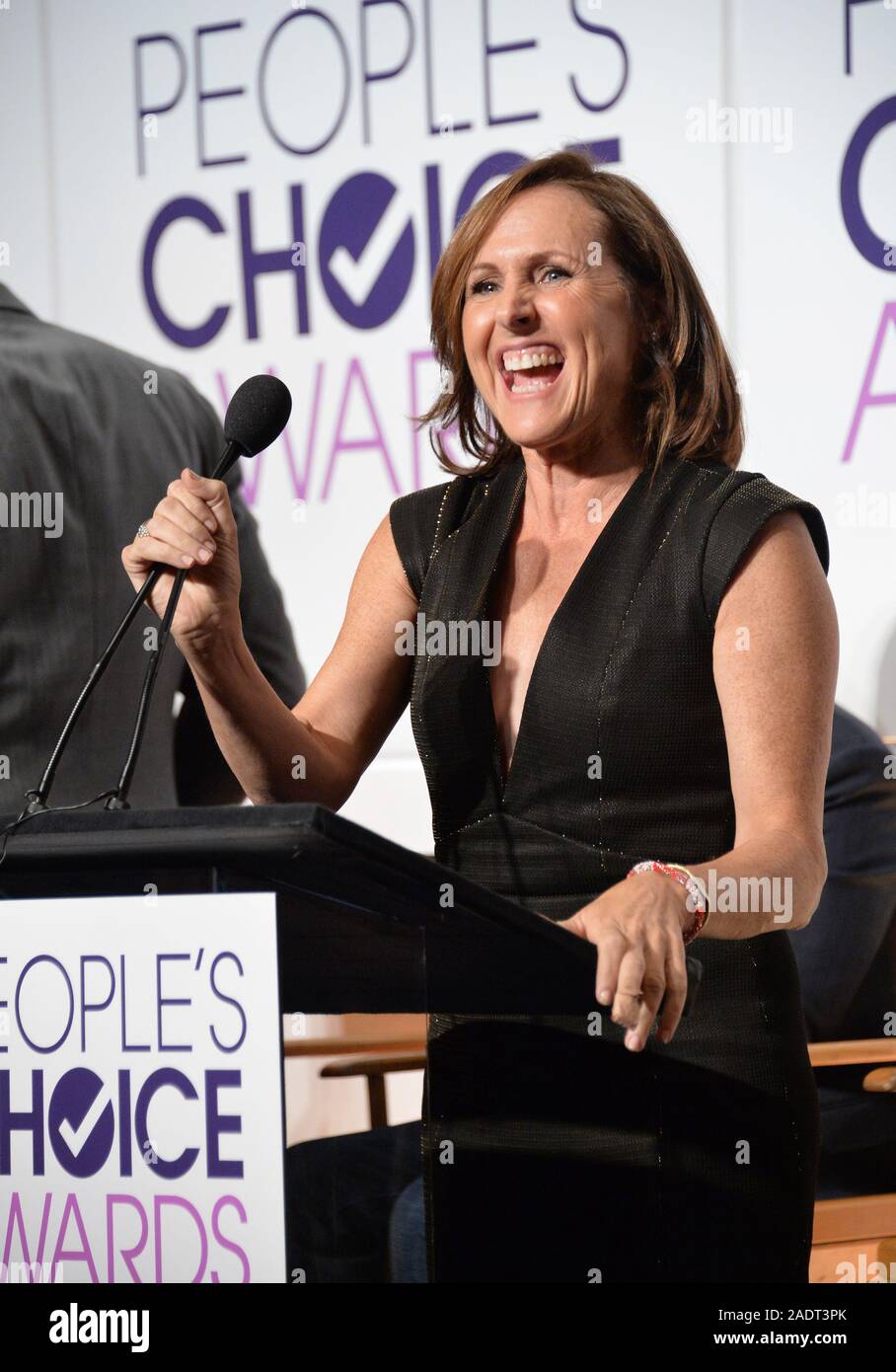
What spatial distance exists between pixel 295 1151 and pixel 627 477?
86 centimetres

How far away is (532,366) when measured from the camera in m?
1.49

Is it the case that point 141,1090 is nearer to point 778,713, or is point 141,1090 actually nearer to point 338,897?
point 338,897

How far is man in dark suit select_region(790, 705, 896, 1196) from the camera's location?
272cm

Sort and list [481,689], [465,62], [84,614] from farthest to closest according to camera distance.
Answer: [465,62], [84,614], [481,689]

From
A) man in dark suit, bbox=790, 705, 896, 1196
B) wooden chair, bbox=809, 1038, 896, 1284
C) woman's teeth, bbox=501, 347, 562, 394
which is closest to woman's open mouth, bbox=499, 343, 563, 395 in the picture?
woman's teeth, bbox=501, 347, 562, 394

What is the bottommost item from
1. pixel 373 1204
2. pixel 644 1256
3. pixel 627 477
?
pixel 644 1256

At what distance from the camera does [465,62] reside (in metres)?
3.13

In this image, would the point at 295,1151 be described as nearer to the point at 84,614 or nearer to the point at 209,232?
the point at 84,614

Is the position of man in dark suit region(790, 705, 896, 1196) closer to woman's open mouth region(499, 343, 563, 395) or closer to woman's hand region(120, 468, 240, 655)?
woman's open mouth region(499, 343, 563, 395)

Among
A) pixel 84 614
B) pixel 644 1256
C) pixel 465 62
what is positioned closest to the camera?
pixel 644 1256

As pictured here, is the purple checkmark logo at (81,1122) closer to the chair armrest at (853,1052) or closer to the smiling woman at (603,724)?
the smiling woman at (603,724)

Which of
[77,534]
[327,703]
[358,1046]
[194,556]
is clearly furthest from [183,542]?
[358,1046]

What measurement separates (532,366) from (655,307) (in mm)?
171
